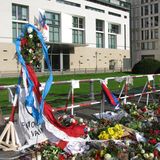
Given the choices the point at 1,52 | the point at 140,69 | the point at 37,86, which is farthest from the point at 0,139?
the point at 1,52

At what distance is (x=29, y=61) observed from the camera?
6.95 meters

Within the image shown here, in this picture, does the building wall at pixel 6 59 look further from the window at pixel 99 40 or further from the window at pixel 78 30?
the window at pixel 99 40

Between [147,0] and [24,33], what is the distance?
357ft

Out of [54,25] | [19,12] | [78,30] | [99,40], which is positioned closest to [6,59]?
[19,12]

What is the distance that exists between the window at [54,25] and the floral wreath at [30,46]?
61.8m

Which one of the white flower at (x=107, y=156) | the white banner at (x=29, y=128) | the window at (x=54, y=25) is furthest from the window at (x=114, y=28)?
the white flower at (x=107, y=156)

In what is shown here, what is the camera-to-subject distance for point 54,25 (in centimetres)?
7006

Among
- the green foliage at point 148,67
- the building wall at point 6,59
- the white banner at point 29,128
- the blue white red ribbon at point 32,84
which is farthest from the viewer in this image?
the building wall at point 6,59

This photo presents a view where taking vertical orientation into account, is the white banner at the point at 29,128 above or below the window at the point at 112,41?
below

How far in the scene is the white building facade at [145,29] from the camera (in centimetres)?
10788

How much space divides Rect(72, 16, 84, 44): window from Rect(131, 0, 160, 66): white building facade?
117 feet

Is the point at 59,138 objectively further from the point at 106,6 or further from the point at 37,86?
the point at 106,6

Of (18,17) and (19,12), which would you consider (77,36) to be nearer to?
(19,12)

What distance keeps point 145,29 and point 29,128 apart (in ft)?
351
